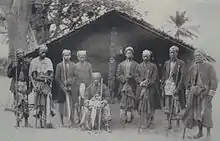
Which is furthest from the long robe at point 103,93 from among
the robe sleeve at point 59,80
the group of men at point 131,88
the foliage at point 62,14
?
the foliage at point 62,14

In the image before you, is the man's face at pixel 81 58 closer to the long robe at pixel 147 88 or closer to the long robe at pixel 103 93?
the long robe at pixel 103 93

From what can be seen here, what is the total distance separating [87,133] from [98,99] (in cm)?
36

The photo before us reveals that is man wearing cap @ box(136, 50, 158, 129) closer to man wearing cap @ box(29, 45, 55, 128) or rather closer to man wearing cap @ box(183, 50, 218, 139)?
man wearing cap @ box(183, 50, 218, 139)

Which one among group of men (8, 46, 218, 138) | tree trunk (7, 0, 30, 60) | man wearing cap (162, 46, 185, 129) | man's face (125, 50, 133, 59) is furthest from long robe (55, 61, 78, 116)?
man wearing cap (162, 46, 185, 129)

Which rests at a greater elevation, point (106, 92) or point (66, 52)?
point (66, 52)

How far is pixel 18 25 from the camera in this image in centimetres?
466

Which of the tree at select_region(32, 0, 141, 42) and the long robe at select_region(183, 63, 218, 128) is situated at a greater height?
the tree at select_region(32, 0, 141, 42)

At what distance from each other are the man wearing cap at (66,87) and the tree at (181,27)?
1.08m

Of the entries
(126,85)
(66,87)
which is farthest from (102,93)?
(66,87)

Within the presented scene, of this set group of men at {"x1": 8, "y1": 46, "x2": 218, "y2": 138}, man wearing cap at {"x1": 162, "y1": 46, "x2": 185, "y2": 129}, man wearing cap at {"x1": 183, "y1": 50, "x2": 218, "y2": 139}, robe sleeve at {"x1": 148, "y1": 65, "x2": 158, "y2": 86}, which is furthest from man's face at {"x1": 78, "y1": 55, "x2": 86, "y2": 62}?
man wearing cap at {"x1": 183, "y1": 50, "x2": 218, "y2": 139}

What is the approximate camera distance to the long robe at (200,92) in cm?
465

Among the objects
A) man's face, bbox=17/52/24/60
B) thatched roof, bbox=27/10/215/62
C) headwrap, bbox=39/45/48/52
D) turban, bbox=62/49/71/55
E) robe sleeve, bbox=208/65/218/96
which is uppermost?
thatched roof, bbox=27/10/215/62

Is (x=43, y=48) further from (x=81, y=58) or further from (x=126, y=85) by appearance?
(x=126, y=85)

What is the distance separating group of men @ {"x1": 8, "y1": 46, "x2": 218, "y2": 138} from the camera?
4.64m
